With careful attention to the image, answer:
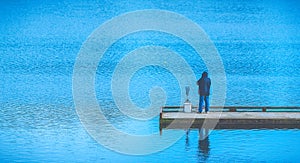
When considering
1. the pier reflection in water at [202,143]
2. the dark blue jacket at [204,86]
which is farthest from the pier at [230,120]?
the dark blue jacket at [204,86]

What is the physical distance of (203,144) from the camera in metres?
34.1

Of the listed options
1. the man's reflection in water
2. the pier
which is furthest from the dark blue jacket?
the man's reflection in water

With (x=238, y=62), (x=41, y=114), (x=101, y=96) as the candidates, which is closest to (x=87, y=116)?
(x=41, y=114)

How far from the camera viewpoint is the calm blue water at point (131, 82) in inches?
1309

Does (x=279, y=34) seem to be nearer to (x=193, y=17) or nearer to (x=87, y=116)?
(x=193, y=17)

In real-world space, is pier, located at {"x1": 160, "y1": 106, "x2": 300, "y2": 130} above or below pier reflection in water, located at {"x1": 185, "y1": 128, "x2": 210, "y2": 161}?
above

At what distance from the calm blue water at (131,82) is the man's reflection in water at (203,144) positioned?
37 mm

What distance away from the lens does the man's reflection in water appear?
32.5 metres

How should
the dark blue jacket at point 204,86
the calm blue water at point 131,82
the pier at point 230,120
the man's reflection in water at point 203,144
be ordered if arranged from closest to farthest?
Result: the man's reflection in water at point 203,144 → the calm blue water at point 131,82 → the pier at point 230,120 → the dark blue jacket at point 204,86

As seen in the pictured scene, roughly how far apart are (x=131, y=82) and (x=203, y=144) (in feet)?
56.3

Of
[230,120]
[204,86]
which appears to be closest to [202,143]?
[230,120]

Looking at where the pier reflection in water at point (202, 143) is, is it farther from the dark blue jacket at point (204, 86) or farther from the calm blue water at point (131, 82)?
the dark blue jacket at point (204, 86)

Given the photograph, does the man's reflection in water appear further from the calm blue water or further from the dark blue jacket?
the dark blue jacket

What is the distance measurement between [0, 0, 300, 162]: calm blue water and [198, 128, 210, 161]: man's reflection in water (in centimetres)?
4
